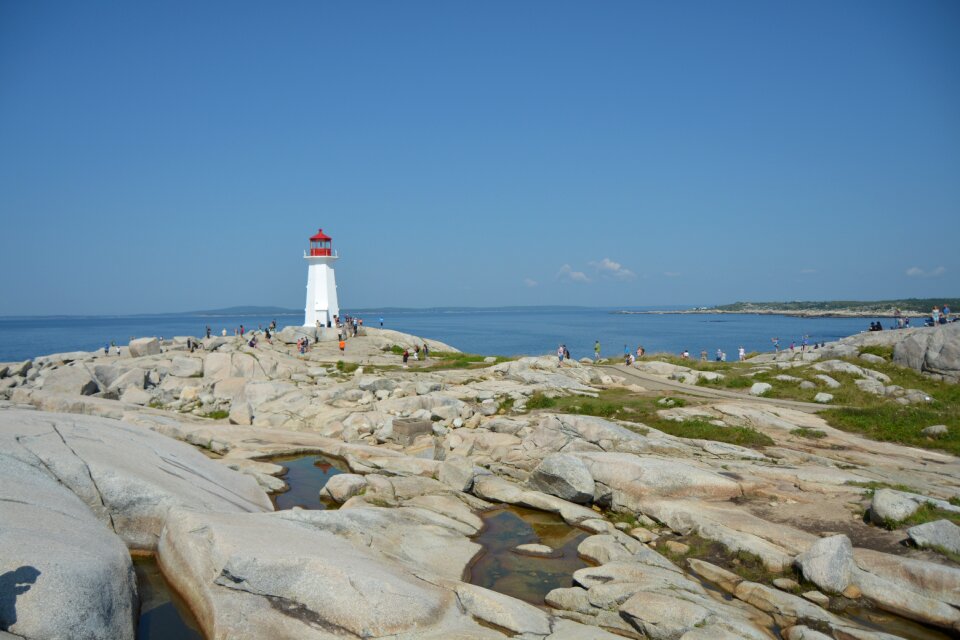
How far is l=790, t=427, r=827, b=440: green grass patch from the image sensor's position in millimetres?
23302

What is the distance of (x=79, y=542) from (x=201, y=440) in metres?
15.1

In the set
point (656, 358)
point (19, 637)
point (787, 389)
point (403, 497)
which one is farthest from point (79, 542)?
point (656, 358)

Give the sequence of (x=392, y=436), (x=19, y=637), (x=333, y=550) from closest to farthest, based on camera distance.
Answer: (x=19, y=637), (x=333, y=550), (x=392, y=436)

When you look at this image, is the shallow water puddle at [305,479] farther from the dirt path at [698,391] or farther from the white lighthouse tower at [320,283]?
the white lighthouse tower at [320,283]

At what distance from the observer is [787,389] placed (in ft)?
106

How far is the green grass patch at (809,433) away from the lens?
23302 millimetres

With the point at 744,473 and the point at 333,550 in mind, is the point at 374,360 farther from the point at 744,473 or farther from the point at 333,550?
the point at 333,550

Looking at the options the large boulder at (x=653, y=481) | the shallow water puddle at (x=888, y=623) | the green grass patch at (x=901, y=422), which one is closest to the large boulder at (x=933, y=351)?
the green grass patch at (x=901, y=422)

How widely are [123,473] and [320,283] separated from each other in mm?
45370

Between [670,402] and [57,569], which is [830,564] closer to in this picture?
[57,569]

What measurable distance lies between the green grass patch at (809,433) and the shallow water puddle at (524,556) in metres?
12.5

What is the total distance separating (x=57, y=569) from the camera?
8688 millimetres

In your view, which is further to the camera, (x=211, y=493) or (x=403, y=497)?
(x=403, y=497)

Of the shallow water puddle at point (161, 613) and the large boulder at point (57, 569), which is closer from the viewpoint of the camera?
the large boulder at point (57, 569)
